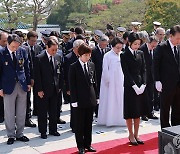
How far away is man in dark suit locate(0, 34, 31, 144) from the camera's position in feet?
17.6

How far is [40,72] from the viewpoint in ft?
18.7

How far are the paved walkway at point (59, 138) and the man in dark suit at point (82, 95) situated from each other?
0.52 m

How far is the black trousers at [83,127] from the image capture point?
4.90m

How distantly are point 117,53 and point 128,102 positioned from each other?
1.44 m

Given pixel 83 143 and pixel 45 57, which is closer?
pixel 83 143

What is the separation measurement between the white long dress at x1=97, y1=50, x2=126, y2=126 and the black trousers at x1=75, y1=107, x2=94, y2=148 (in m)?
1.41

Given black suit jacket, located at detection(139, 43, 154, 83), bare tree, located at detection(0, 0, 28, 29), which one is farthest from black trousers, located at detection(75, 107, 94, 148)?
bare tree, located at detection(0, 0, 28, 29)

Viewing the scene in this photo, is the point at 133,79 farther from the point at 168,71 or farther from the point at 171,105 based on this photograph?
the point at 171,105

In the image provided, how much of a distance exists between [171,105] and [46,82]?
6.48 ft

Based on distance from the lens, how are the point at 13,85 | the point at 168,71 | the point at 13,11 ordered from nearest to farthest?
the point at 168,71 → the point at 13,85 → the point at 13,11

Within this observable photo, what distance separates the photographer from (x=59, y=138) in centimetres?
575

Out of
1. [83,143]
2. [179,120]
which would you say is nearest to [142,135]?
[179,120]

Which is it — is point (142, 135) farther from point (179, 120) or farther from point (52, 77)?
point (52, 77)

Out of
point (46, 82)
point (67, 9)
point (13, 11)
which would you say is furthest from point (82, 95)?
point (67, 9)
